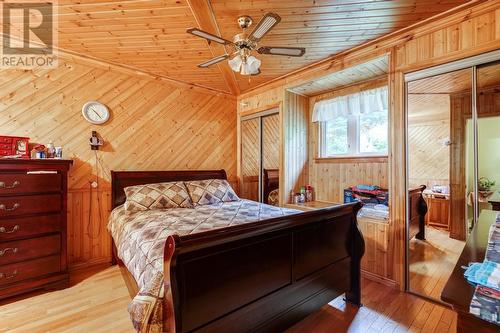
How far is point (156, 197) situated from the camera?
295 cm

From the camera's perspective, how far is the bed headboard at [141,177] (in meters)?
3.13

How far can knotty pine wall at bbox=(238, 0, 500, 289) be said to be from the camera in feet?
6.55

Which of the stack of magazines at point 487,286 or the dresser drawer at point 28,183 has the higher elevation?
the dresser drawer at point 28,183

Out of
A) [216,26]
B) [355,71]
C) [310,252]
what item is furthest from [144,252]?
[355,71]

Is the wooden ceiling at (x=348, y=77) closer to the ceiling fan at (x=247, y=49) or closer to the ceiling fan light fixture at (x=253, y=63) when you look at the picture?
the ceiling fan at (x=247, y=49)

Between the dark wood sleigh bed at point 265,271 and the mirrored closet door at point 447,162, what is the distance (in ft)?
2.56

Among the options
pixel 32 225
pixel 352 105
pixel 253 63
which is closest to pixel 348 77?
pixel 352 105

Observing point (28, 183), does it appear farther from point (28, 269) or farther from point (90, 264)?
point (90, 264)

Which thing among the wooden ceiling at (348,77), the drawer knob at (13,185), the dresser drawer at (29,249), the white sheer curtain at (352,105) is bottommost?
the dresser drawer at (29,249)

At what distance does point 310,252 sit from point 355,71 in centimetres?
237

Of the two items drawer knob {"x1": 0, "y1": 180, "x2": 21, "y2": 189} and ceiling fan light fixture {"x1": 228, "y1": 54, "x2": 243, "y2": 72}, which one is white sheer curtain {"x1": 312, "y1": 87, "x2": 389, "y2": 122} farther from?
drawer knob {"x1": 0, "y1": 180, "x2": 21, "y2": 189}

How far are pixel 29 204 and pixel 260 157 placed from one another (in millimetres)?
3087

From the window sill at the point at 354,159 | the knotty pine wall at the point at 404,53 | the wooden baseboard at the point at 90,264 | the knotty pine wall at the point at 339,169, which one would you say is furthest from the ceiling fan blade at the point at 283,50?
the wooden baseboard at the point at 90,264

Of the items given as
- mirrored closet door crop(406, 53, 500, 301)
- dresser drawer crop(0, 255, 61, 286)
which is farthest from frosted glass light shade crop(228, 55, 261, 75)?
dresser drawer crop(0, 255, 61, 286)
